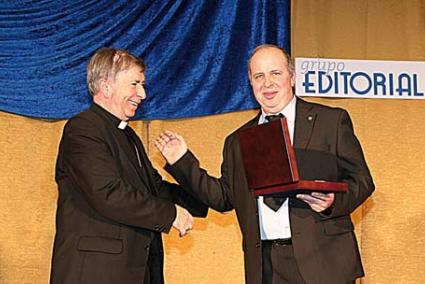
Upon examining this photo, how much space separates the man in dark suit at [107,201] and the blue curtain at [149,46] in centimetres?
118

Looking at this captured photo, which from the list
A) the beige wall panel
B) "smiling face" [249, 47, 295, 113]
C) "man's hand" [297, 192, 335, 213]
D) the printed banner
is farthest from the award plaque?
the beige wall panel

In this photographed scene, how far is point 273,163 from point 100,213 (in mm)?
707

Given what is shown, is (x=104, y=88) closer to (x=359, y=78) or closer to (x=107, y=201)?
(x=107, y=201)

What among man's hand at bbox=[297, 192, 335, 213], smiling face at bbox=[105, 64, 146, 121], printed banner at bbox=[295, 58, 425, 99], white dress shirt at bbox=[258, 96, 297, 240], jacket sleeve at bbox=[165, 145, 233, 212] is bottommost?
white dress shirt at bbox=[258, 96, 297, 240]

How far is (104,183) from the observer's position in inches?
108

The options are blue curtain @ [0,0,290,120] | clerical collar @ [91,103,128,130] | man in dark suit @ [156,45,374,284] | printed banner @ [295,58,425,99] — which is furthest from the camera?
printed banner @ [295,58,425,99]

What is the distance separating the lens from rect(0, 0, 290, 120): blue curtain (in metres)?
4.14

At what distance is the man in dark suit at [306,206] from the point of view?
2.62 metres

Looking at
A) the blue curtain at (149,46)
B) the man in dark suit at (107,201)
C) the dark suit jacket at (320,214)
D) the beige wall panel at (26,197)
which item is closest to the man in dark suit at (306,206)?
the dark suit jacket at (320,214)

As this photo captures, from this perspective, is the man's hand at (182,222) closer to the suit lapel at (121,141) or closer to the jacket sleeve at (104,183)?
the jacket sleeve at (104,183)

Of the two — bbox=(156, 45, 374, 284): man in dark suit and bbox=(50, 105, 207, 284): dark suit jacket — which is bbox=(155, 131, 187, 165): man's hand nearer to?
bbox=(50, 105, 207, 284): dark suit jacket

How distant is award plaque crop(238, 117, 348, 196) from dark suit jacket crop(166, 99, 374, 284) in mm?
182

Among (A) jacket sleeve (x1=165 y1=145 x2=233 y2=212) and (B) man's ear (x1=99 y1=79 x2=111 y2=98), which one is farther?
(A) jacket sleeve (x1=165 y1=145 x2=233 y2=212)

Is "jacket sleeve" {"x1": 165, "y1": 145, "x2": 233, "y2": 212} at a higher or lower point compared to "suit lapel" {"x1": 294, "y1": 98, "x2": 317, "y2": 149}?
lower
